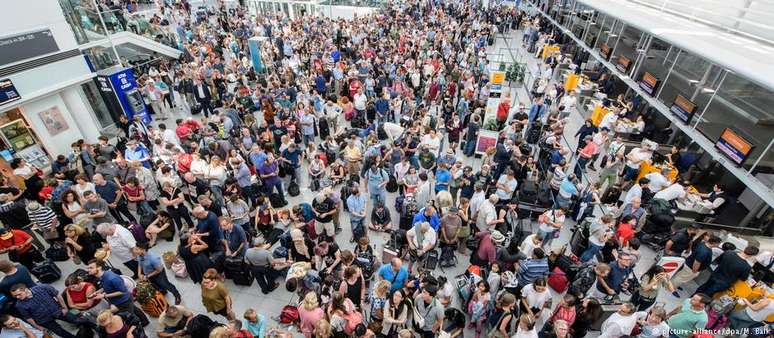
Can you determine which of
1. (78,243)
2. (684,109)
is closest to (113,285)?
(78,243)

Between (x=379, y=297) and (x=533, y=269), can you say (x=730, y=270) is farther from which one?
(x=379, y=297)

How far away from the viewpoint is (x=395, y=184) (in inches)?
343

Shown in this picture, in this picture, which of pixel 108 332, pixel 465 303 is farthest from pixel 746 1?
pixel 108 332

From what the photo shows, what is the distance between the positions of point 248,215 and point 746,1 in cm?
1547

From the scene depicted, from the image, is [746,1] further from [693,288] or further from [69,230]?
[69,230]

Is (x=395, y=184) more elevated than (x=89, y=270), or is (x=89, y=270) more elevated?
(x=89, y=270)

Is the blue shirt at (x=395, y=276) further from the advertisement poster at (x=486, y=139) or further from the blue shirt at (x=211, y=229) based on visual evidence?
the advertisement poster at (x=486, y=139)

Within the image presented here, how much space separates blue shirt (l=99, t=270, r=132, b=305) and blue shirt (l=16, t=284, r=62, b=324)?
2.26ft

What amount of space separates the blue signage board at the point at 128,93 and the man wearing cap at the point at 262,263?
28.4 ft

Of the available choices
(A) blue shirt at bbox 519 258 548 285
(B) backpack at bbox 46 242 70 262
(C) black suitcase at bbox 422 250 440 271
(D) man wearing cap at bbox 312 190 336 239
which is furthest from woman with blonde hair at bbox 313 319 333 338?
(B) backpack at bbox 46 242 70 262

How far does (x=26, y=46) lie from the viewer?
28.1ft

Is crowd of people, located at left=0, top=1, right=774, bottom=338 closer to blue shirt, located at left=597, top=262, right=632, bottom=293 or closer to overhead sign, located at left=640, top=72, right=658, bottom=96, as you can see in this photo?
blue shirt, located at left=597, top=262, right=632, bottom=293

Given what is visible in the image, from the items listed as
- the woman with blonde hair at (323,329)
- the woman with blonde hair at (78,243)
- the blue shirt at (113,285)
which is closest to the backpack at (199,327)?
the blue shirt at (113,285)

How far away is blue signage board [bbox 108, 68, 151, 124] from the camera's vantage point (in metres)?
10.7
